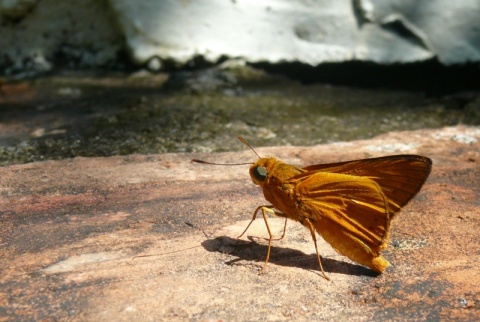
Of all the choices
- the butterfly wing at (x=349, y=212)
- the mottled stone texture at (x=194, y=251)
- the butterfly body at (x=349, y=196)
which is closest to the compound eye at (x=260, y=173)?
the butterfly body at (x=349, y=196)

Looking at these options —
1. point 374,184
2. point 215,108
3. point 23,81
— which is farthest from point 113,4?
point 374,184

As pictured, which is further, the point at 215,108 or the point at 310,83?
the point at 310,83

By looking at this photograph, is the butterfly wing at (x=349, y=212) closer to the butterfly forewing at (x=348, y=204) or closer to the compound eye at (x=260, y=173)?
the butterfly forewing at (x=348, y=204)

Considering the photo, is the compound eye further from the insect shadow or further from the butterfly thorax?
the insect shadow

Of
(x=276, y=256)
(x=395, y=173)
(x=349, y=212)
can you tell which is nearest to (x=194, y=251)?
(x=276, y=256)

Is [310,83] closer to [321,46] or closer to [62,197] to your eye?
[321,46]

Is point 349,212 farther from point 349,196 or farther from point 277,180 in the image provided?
point 277,180
